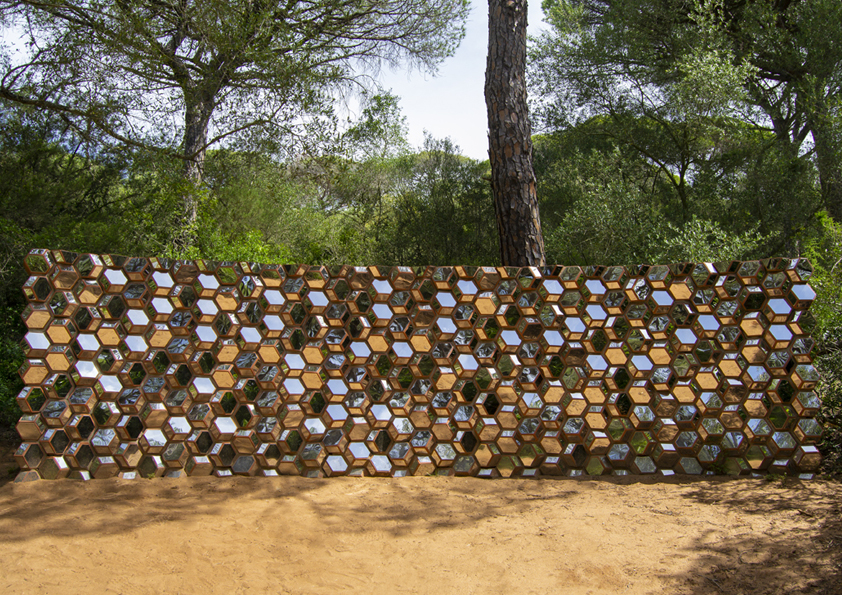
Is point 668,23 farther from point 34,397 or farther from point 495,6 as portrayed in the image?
point 34,397

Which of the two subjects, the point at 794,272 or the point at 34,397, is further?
the point at 794,272

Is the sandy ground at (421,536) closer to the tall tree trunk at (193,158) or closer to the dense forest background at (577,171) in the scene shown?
the dense forest background at (577,171)

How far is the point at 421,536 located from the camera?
329 cm

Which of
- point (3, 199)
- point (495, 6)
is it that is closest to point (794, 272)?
point (495, 6)

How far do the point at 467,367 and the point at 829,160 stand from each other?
786cm

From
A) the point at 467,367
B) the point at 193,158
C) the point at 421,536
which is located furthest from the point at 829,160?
the point at 193,158

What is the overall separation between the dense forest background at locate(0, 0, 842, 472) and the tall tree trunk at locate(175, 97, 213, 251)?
0.09 m

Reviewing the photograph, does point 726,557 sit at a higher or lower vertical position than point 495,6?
lower

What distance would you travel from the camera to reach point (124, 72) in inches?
284

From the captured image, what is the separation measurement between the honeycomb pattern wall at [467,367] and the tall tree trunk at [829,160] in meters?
5.70

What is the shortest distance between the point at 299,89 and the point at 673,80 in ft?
22.0

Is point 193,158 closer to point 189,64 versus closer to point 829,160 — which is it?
point 189,64

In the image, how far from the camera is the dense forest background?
7.34m

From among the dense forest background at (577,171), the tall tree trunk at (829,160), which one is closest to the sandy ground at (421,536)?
the dense forest background at (577,171)
